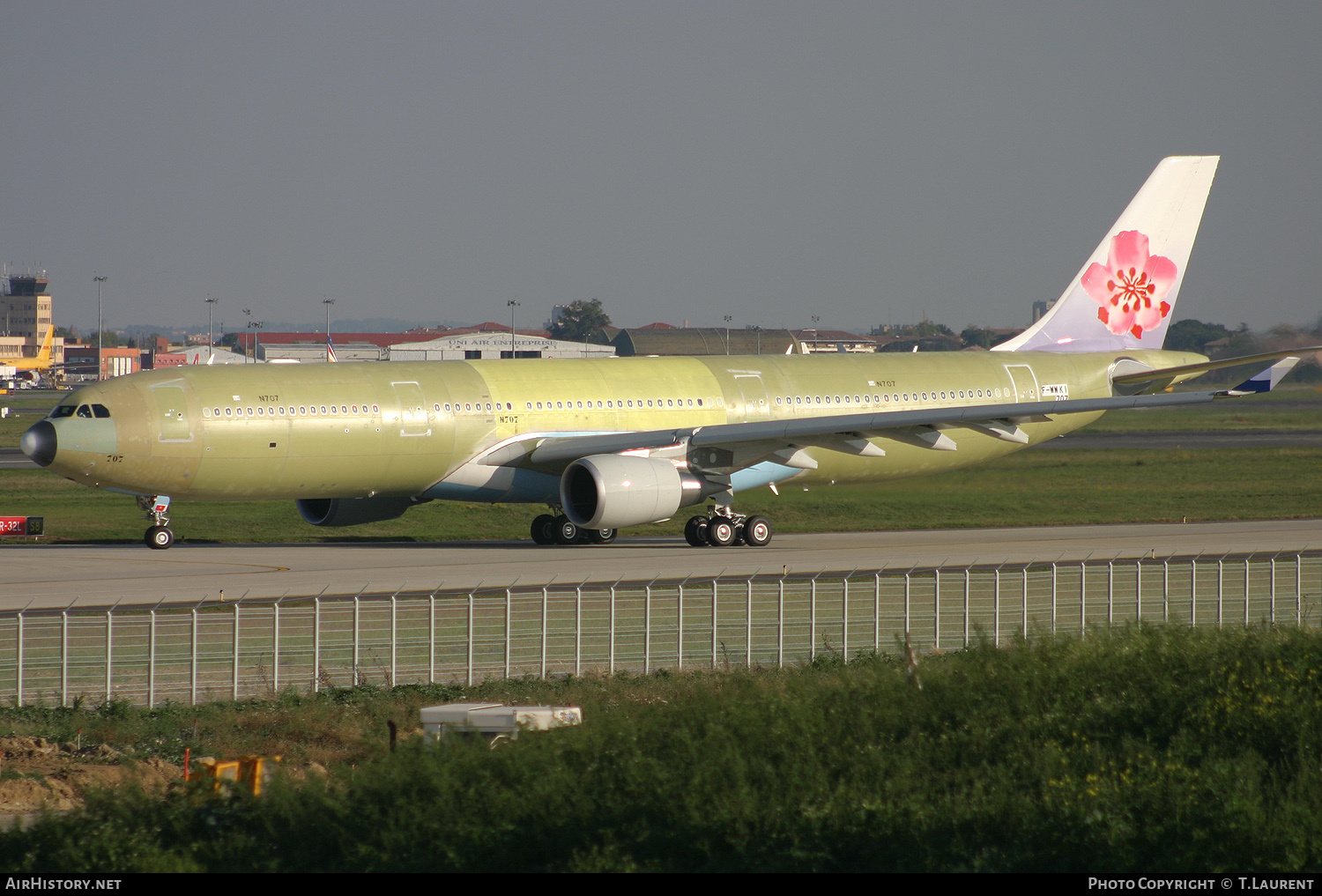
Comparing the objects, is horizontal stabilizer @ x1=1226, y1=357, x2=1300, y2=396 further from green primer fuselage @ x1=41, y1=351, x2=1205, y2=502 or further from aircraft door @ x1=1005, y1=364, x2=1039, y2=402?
aircraft door @ x1=1005, y1=364, x2=1039, y2=402

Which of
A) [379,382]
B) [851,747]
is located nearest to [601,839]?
[851,747]

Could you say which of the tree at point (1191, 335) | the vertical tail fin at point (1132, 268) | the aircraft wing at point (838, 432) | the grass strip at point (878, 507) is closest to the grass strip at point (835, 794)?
the aircraft wing at point (838, 432)

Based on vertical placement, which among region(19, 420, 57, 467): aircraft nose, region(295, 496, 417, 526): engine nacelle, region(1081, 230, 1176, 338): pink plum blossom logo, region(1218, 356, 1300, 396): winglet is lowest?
region(295, 496, 417, 526): engine nacelle

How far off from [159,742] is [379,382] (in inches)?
706

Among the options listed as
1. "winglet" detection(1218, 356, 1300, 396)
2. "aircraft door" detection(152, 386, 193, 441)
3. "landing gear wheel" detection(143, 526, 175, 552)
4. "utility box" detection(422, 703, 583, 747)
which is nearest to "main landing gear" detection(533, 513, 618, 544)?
"landing gear wheel" detection(143, 526, 175, 552)

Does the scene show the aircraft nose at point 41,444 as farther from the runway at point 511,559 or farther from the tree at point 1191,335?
the tree at point 1191,335

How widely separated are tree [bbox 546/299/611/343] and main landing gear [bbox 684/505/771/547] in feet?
478

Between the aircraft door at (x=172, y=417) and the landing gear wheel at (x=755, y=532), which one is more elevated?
the aircraft door at (x=172, y=417)

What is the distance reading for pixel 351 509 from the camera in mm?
34719

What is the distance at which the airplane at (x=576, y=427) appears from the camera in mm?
30703

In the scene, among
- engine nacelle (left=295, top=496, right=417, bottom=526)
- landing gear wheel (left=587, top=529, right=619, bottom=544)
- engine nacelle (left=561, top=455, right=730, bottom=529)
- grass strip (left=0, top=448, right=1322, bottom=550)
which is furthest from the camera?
grass strip (left=0, top=448, right=1322, bottom=550)

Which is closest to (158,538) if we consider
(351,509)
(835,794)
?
(351,509)

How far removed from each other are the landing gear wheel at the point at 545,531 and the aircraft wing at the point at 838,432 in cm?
189

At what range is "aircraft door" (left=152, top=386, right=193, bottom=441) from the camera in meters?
30.3
